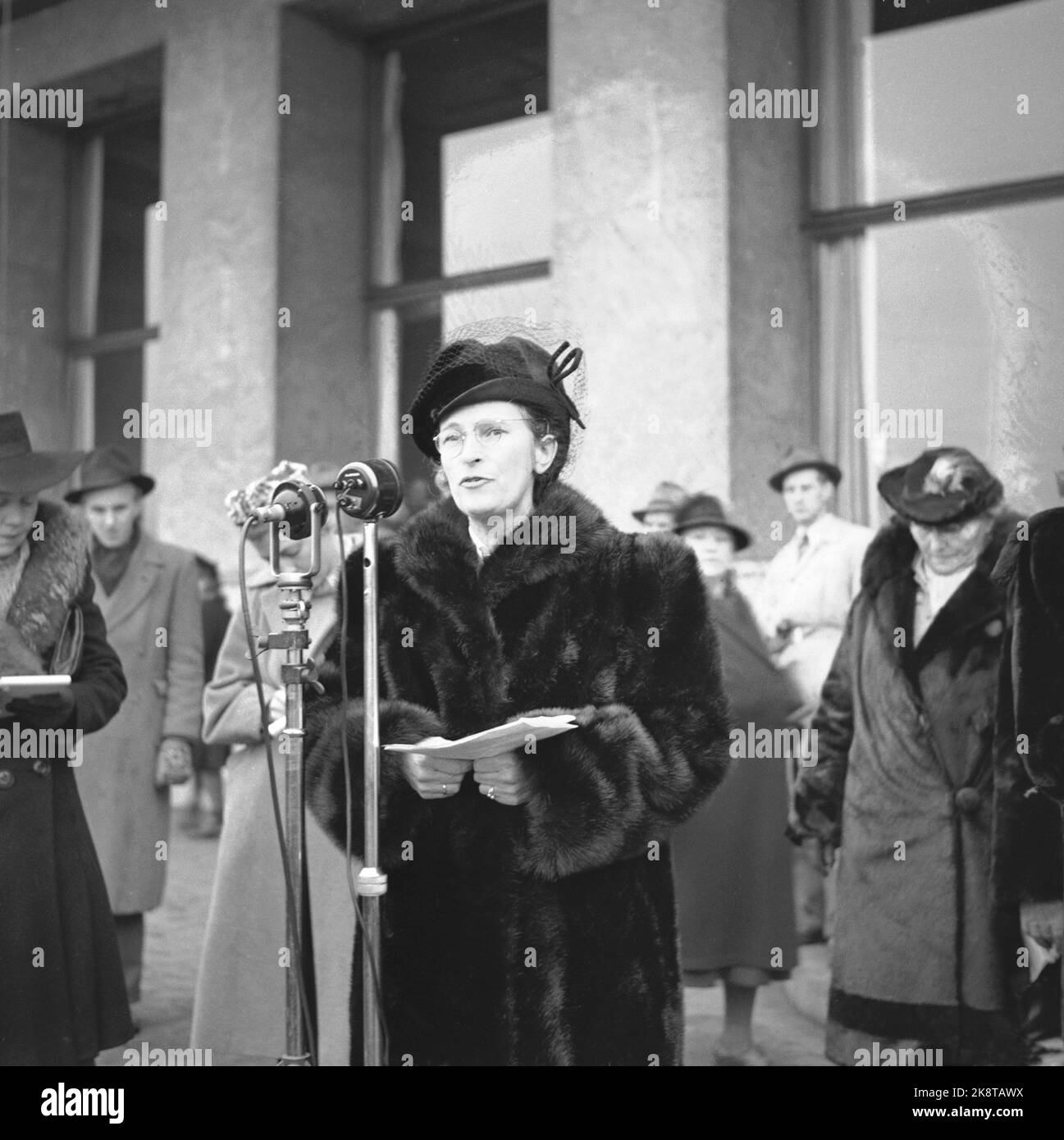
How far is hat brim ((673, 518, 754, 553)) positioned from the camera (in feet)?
16.3

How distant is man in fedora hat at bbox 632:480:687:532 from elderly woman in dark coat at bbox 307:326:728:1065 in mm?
2787

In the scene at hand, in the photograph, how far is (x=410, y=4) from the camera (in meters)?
7.40

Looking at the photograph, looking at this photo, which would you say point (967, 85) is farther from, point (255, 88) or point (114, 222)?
point (114, 222)

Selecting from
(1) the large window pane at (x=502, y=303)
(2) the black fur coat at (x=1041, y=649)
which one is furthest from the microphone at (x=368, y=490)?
(1) the large window pane at (x=502, y=303)

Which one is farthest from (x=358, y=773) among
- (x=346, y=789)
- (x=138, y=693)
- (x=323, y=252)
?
(x=323, y=252)

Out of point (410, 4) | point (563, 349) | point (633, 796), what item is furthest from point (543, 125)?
point (633, 796)

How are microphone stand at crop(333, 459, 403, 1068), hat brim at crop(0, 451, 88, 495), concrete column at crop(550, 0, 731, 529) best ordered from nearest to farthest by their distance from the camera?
microphone stand at crop(333, 459, 403, 1068) < hat brim at crop(0, 451, 88, 495) < concrete column at crop(550, 0, 731, 529)

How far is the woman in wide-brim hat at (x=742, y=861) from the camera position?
450cm

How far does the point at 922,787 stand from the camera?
389 cm

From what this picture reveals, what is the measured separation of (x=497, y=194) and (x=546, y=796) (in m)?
5.04

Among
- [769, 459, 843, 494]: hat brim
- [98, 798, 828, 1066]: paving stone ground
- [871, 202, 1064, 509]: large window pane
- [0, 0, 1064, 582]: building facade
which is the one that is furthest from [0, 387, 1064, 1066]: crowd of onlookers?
[0, 0, 1064, 582]: building facade

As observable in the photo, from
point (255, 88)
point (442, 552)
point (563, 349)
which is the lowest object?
point (442, 552)

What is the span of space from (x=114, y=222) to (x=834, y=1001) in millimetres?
6838

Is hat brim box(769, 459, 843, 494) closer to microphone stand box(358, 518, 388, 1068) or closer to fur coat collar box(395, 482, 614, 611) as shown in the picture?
fur coat collar box(395, 482, 614, 611)
